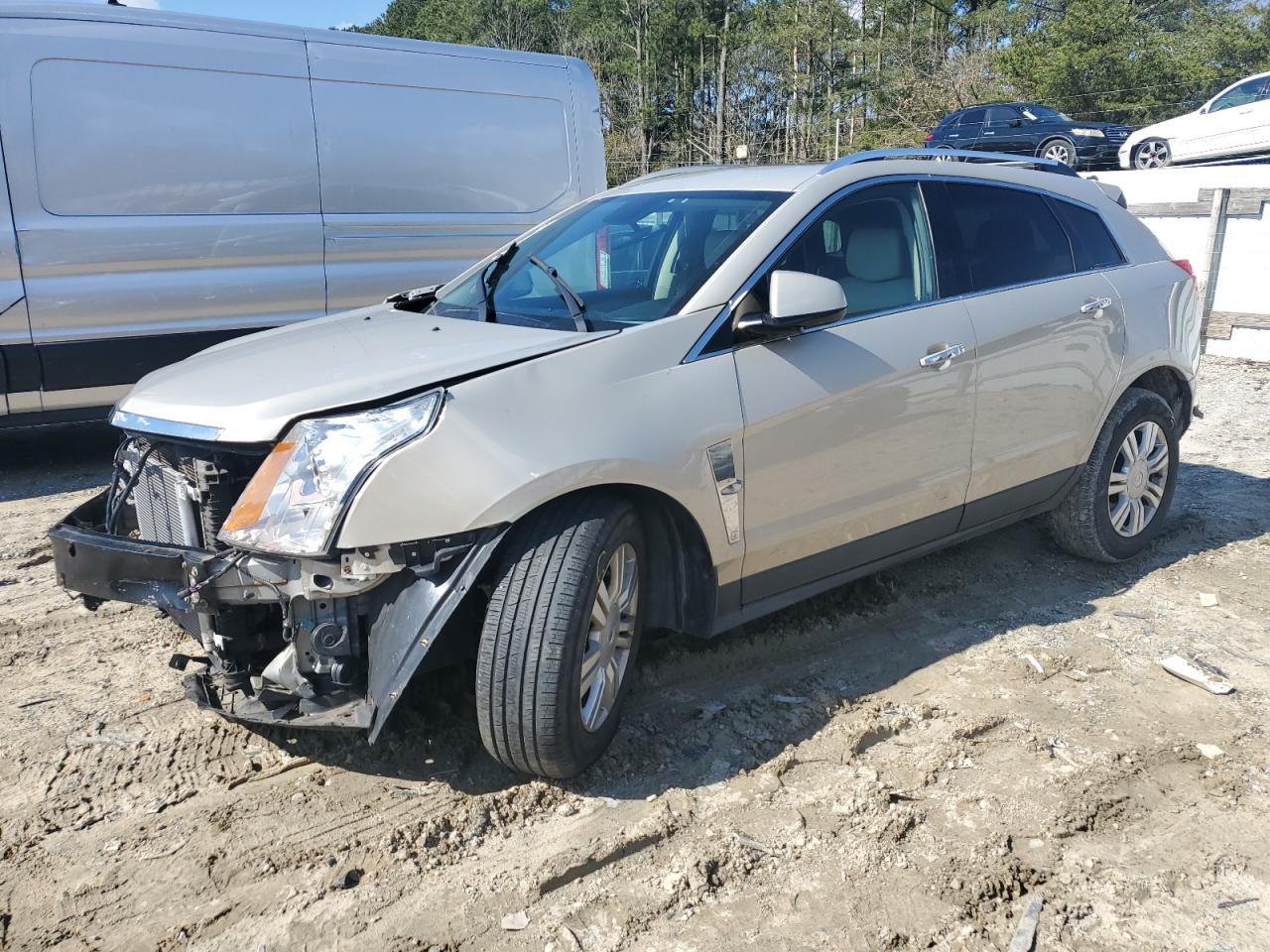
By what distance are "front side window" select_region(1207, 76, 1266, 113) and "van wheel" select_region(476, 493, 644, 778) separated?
60.9ft

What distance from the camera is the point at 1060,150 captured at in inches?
811

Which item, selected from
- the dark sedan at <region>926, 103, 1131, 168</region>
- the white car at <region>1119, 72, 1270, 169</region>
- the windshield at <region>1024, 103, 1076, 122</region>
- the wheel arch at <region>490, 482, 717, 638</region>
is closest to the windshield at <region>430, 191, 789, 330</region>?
the wheel arch at <region>490, 482, 717, 638</region>

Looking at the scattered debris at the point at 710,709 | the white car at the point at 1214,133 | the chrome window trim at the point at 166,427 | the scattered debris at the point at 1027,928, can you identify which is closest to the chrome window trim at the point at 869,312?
the scattered debris at the point at 710,709

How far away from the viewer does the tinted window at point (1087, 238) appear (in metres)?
4.73

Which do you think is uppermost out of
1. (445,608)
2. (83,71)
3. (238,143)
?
(83,71)

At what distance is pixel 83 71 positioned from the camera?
239 inches

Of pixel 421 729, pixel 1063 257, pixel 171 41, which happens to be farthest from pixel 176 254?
pixel 1063 257

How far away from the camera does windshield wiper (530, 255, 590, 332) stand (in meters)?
3.39

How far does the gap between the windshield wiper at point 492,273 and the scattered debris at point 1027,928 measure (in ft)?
8.16

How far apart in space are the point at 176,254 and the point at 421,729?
14.3 feet

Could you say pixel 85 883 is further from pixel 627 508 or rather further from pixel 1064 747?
pixel 1064 747

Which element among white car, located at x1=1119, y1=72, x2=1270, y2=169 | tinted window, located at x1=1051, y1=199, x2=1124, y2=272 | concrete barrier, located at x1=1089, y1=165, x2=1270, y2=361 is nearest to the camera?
tinted window, located at x1=1051, y1=199, x2=1124, y2=272

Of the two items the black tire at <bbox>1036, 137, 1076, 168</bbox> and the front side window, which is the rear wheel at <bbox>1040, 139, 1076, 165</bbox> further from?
the front side window

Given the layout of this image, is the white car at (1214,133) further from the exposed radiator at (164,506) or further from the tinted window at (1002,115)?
the exposed radiator at (164,506)
